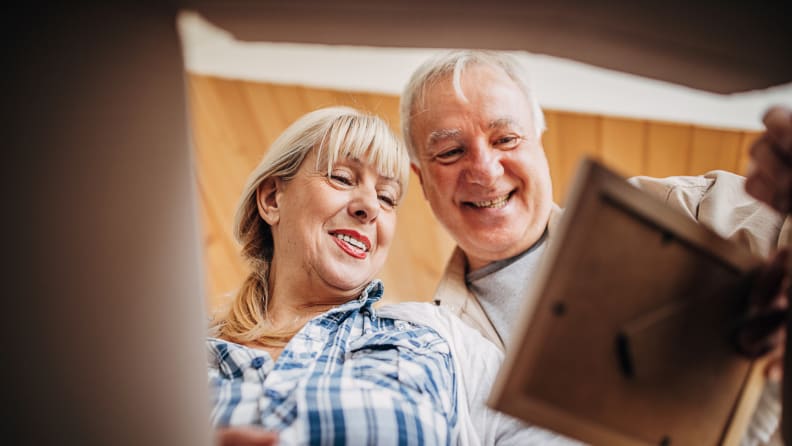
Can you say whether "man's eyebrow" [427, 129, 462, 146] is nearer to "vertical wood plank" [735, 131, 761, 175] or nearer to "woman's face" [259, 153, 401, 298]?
"woman's face" [259, 153, 401, 298]

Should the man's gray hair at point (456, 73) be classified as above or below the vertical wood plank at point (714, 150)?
below

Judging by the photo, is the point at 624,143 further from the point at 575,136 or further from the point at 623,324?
the point at 623,324

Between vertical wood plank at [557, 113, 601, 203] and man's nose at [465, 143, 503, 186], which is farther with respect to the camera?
vertical wood plank at [557, 113, 601, 203]

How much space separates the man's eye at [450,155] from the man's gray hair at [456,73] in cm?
9

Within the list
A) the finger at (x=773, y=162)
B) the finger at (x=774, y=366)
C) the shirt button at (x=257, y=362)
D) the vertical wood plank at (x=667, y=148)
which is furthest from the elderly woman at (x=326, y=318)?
the vertical wood plank at (x=667, y=148)

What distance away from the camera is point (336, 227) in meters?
1.24

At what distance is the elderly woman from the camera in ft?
2.99

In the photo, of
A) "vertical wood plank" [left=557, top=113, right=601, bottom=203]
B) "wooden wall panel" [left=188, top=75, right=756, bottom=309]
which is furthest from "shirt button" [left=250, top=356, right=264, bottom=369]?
"vertical wood plank" [left=557, top=113, right=601, bottom=203]

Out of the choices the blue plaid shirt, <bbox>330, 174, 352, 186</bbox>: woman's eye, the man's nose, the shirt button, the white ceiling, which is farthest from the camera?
the white ceiling

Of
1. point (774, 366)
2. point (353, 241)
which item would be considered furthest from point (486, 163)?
point (774, 366)

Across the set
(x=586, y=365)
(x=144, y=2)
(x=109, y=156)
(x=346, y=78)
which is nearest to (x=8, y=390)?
(x=109, y=156)

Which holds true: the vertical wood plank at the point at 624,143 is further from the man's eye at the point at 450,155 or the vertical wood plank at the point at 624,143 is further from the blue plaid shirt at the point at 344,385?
the blue plaid shirt at the point at 344,385

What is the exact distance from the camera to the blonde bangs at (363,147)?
1263 mm

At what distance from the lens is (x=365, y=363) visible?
1.00m
